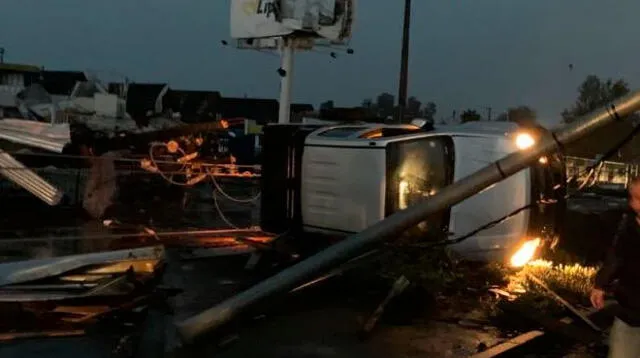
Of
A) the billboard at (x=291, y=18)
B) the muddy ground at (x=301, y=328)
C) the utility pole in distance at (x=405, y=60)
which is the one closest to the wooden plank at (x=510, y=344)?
the muddy ground at (x=301, y=328)

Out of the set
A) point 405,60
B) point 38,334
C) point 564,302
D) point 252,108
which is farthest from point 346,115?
point 252,108

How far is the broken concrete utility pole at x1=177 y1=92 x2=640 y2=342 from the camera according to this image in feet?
17.1

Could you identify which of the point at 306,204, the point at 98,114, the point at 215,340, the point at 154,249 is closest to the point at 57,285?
the point at 154,249

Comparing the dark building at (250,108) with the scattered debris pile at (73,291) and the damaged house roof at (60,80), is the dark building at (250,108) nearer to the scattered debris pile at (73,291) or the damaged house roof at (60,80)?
the damaged house roof at (60,80)

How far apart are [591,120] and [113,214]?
14.6 meters

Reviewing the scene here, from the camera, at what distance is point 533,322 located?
26.5ft

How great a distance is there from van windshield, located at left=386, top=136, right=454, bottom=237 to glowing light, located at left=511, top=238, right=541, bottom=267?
4.60 ft

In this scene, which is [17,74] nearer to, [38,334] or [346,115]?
[346,115]

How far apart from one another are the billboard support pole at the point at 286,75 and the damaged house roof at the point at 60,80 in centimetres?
2777

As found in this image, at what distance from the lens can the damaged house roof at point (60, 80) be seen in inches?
2068

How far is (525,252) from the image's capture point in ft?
34.3

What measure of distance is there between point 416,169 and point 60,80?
5164cm

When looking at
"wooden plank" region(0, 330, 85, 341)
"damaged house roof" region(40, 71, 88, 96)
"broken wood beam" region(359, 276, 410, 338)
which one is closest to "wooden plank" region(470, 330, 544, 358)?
"broken wood beam" region(359, 276, 410, 338)

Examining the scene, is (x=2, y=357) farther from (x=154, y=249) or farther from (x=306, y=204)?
(x=306, y=204)
